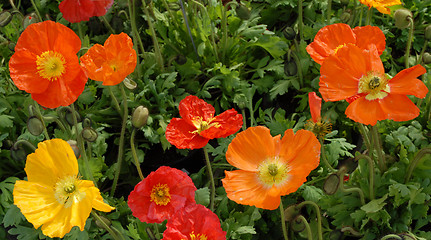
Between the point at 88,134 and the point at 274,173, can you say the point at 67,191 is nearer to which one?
the point at 88,134

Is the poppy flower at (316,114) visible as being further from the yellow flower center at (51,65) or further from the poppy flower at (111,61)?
the yellow flower center at (51,65)

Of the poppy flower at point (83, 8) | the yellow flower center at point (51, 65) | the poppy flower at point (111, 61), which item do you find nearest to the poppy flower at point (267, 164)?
the poppy flower at point (111, 61)

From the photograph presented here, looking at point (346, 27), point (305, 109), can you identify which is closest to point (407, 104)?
point (346, 27)

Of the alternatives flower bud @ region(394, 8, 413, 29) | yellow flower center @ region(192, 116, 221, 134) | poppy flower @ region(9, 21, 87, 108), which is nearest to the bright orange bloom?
flower bud @ region(394, 8, 413, 29)

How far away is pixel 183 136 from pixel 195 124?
0.17ft

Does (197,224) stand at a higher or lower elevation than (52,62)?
lower

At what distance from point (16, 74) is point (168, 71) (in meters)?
0.71

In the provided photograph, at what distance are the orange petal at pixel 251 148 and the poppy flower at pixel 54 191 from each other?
0.33 meters

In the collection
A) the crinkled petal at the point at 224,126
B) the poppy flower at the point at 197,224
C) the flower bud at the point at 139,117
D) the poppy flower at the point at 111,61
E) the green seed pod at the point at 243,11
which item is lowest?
the poppy flower at the point at 197,224

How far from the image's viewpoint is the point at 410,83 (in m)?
1.10

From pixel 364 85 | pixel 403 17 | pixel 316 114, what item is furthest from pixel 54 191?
pixel 403 17

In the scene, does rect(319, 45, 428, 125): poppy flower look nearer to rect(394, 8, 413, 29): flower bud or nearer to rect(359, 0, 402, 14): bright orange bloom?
rect(359, 0, 402, 14): bright orange bloom

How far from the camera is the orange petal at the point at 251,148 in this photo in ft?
3.64

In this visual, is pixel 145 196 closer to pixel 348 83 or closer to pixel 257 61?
pixel 348 83
